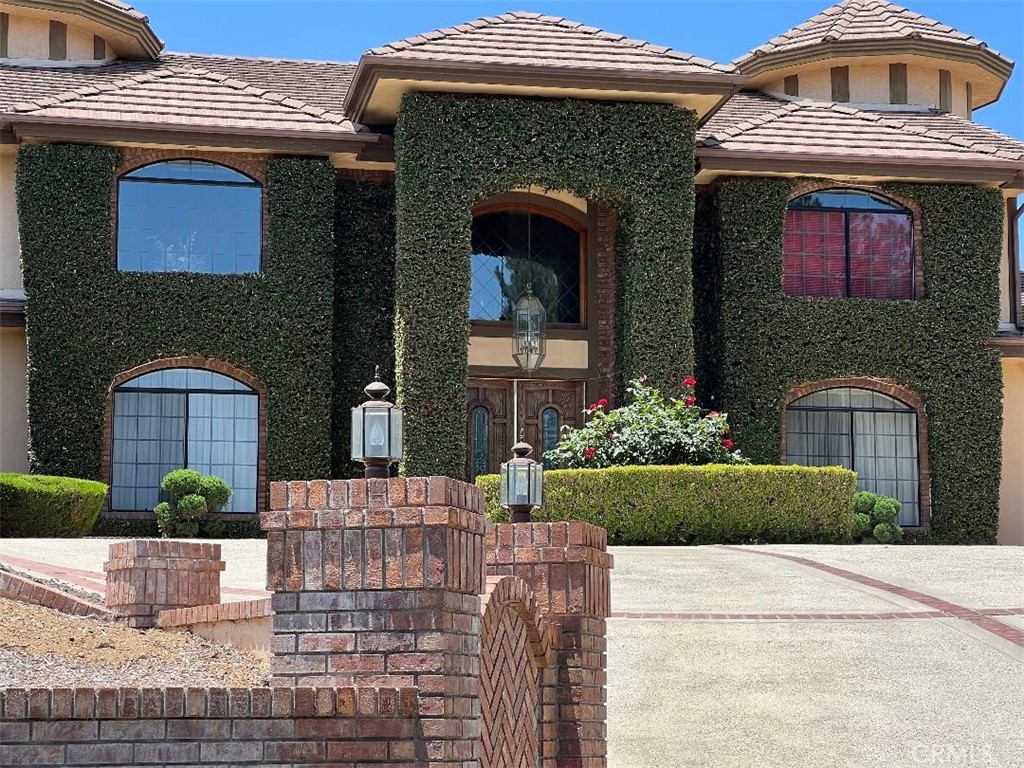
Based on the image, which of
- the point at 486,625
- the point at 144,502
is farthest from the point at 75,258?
the point at 486,625

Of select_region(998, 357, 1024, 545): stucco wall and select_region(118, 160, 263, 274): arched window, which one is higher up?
select_region(118, 160, 263, 274): arched window

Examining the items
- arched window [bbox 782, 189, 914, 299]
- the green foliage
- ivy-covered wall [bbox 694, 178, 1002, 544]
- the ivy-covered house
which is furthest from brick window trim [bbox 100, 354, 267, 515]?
arched window [bbox 782, 189, 914, 299]

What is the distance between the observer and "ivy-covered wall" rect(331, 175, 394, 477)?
2291 centimetres

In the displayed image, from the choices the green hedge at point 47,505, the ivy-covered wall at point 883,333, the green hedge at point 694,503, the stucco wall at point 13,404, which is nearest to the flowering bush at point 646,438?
the green hedge at point 694,503

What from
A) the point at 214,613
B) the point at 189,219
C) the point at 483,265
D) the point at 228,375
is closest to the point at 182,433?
the point at 228,375

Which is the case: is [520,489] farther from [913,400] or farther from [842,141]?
[842,141]

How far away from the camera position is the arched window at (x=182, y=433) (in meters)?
22.1

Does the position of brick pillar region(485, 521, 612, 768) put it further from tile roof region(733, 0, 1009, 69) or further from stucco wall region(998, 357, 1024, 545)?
tile roof region(733, 0, 1009, 69)

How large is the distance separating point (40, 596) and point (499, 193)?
14.4 metres

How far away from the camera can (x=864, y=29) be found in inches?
1086

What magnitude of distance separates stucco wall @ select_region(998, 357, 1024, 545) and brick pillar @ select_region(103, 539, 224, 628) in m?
18.3

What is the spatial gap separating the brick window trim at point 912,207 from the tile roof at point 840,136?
597mm

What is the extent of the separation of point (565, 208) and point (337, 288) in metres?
3.62

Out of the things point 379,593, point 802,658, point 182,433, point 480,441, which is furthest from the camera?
point 480,441
